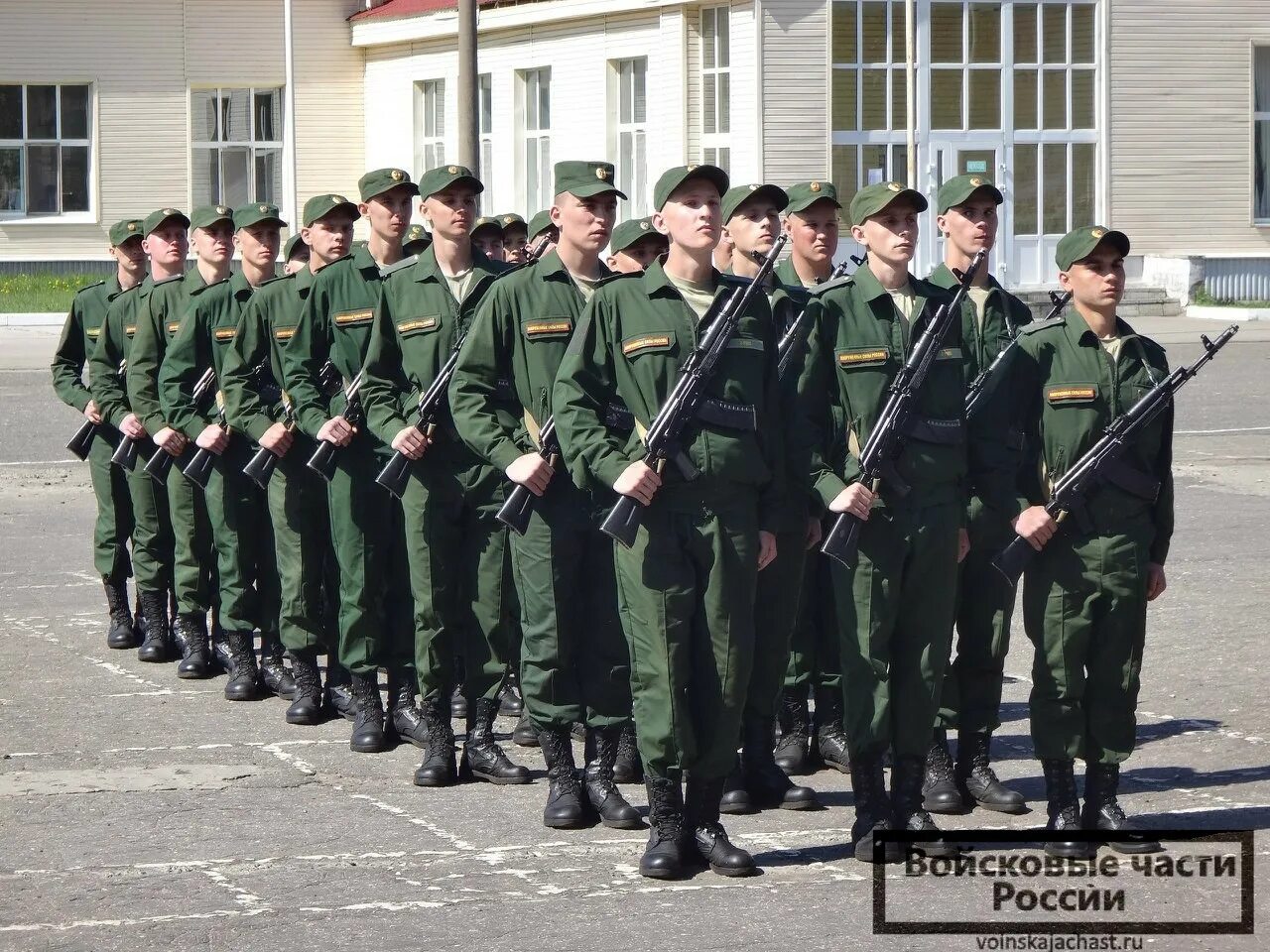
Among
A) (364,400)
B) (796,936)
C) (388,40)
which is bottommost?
(796,936)

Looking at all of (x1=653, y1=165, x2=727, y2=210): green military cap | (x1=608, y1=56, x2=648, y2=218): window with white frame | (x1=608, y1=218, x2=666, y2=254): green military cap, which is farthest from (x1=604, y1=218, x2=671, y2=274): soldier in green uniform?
(x1=608, y1=56, x2=648, y2=218): window with white frame

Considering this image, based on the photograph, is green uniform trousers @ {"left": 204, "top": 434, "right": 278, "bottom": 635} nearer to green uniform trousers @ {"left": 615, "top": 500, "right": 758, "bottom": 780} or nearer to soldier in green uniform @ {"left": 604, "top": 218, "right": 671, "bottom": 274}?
soldier in green uniform @ {"left": 604, "top": 218, "right": 671, "bottom": 274}

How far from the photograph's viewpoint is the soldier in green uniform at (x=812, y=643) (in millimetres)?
8336

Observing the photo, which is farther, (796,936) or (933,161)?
(933,161)

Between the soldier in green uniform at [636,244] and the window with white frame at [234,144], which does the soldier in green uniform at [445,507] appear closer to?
the soldier in green uniform at [636,244]

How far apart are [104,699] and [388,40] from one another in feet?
109

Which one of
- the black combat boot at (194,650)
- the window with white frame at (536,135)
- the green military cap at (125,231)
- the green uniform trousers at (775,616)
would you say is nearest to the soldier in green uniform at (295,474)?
the black combat boot at (194,650)

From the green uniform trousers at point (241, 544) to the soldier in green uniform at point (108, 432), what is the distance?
1142 mm

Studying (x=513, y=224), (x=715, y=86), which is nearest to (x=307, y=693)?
(x=513, y=224)

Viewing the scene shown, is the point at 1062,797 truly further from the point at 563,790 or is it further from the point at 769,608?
the point at 563,790

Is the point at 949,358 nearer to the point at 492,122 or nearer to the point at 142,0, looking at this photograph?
the point at 492,122

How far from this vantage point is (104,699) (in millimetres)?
9805

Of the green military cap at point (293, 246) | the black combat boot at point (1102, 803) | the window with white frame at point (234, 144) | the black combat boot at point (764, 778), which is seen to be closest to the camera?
the black combat boot at point (1102, 803)

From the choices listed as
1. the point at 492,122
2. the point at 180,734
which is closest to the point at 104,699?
the point at 180,734
